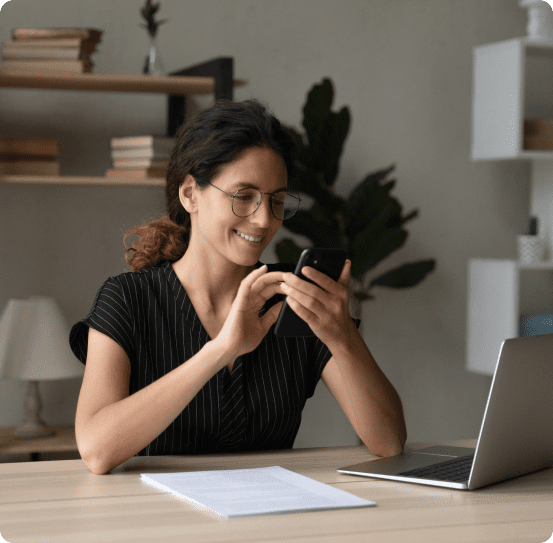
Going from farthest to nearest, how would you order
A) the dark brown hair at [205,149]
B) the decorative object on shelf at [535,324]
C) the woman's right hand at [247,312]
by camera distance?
the decorative object on shelf at [535,324]
the dark brown hair at [205,149]
the woman's right hand at [247,312]

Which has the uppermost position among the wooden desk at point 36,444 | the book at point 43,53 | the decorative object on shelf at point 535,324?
the book at point 43,53

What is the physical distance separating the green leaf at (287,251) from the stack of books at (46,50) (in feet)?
3.18

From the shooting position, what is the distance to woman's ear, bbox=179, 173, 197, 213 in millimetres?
1644

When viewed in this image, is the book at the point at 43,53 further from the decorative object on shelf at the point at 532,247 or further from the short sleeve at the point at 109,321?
the decorative object on shelf at the point at 532,247

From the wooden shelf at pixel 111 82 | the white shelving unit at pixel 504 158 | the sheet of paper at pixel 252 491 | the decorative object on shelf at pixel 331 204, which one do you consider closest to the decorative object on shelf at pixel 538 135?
the white shelving unit at pixel 504 158

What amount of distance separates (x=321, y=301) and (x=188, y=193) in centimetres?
46

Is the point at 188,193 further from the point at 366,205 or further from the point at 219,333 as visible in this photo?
the point at 366,205

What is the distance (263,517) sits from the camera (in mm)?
992

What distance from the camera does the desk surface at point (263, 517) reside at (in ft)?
3.03

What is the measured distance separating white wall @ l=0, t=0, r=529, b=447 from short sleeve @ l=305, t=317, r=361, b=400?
4.97 feet

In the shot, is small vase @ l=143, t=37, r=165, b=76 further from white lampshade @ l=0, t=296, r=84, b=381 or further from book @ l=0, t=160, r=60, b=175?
white lampshade @ l=0, t=296, r=84, b=381

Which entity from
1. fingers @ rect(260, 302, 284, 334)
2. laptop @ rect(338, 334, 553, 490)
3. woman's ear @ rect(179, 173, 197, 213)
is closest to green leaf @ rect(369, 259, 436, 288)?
woman's ear @ rect(179, 173, 197, 213)

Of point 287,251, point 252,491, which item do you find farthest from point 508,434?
point 287,251

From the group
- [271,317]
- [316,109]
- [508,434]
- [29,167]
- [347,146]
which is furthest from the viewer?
[347,146]
